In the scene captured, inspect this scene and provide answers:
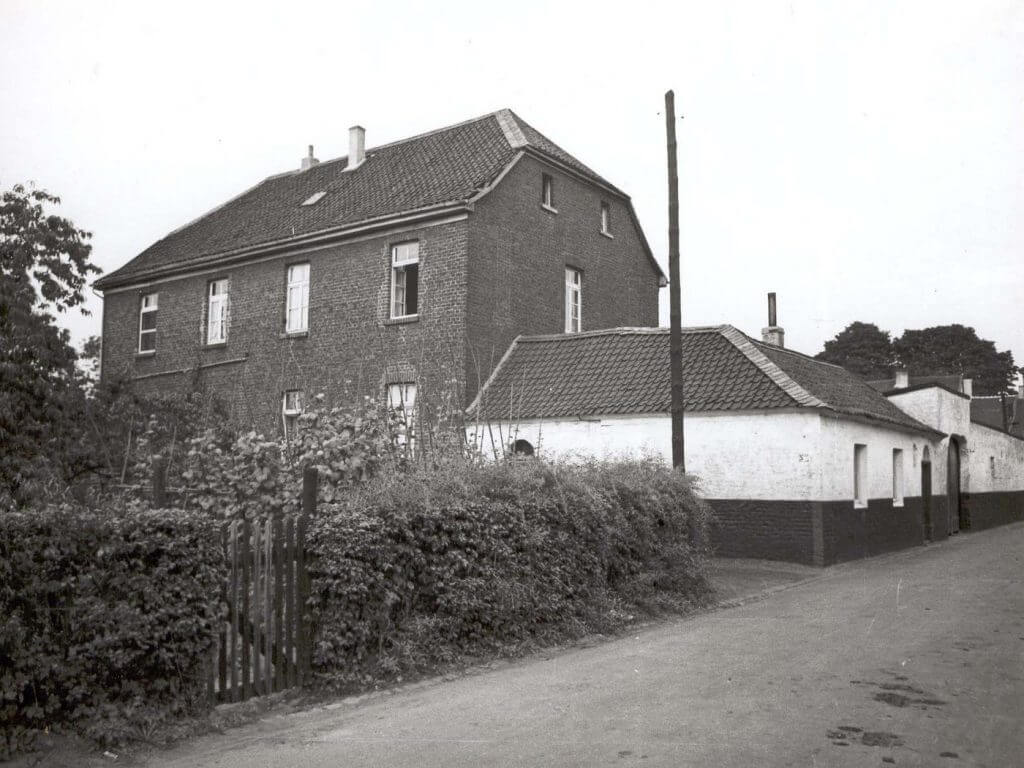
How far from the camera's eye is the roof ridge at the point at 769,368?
1911 centimetres

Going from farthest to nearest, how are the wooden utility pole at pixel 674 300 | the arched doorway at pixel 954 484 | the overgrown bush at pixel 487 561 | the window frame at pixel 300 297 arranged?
the arched doorway at pixel 954 484 → the window frame at pixel 300 297 → the wooden utility pole at pixel 674 300 → the overgrown bush at pixel 487 561

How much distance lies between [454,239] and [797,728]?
692 inches

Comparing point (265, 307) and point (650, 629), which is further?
point (265, 307)

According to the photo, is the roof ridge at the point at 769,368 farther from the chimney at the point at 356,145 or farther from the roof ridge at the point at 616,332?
the chimney at the point at 356,145

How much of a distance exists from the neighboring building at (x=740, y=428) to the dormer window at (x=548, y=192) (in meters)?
3.89

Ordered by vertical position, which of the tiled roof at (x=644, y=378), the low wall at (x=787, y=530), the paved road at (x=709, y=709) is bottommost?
the paved road at (x=709, y=709)

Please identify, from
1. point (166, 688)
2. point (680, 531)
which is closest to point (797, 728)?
point (166, 688)

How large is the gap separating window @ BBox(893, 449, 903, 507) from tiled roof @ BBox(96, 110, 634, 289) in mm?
10988

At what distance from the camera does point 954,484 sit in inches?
1293

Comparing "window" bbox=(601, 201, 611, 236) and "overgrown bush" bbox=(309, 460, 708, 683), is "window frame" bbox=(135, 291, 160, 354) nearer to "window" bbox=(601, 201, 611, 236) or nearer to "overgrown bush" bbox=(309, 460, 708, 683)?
"window" bbox=(601, 201, 611, 236)

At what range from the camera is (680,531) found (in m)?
13.4

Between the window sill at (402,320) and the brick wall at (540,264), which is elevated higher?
the brick wall at (540,264)

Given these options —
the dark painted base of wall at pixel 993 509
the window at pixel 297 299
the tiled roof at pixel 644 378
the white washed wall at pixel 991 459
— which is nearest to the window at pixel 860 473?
the tiled roof at pixel 644 378

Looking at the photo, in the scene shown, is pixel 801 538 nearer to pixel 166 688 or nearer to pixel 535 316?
pixel 535 316
